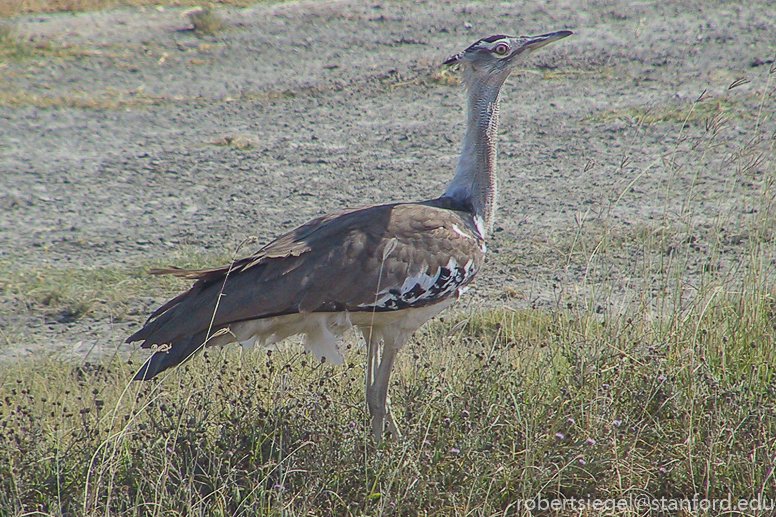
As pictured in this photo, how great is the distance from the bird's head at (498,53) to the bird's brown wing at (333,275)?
2.69 ft

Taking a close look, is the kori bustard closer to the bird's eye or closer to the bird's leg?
the bird's leg

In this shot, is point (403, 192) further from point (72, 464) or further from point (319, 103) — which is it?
point (72, 464)

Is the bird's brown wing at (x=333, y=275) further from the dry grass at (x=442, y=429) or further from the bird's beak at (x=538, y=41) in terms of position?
the bird's beak at (x=538, y=41)

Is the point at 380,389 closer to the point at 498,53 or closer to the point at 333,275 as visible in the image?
the point at 333,275

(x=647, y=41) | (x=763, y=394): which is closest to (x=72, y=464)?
(x=763, y=394)

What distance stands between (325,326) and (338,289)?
179 millimetres

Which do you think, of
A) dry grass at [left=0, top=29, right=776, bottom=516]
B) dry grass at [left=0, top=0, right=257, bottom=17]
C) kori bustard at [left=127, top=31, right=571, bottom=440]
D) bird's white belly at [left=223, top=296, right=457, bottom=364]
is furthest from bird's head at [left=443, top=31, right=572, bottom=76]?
dry grass at [left=0, top=0, right=257, bottom=17]

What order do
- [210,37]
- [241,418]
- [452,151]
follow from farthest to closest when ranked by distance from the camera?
[210,37], [452,151], [241,418]

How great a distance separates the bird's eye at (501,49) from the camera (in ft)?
13.6

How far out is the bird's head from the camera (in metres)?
4.16

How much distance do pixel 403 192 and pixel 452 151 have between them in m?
0.99

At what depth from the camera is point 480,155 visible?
4.13 metres

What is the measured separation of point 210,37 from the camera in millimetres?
10383

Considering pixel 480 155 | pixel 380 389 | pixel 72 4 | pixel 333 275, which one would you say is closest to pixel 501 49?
pixel 480 155
